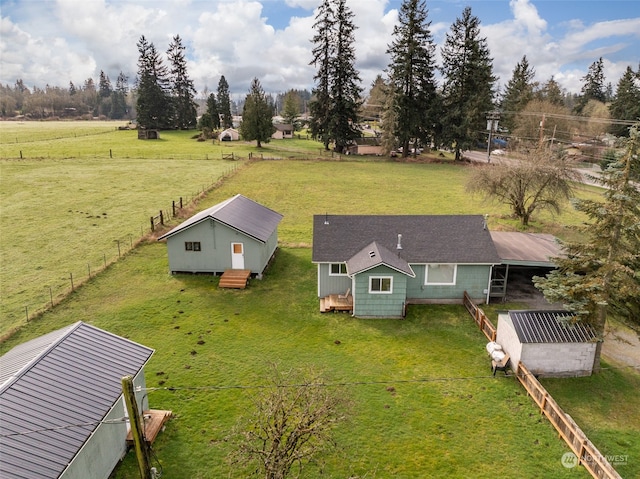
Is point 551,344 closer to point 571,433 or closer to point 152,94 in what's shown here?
point 571,433

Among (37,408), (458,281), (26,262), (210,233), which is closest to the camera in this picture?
(37,408)

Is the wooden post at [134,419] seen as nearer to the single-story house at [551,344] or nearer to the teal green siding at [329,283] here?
the single-story house at [551,344]

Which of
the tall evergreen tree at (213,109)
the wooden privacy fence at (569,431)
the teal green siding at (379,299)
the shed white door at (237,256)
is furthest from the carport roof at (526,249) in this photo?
the tall evergreen tree at (213,109)

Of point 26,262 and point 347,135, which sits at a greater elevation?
point 347,135

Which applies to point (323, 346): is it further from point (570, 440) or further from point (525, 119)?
point (525, 119)

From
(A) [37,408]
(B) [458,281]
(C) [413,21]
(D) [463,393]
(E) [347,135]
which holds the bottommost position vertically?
(D) [463,393]

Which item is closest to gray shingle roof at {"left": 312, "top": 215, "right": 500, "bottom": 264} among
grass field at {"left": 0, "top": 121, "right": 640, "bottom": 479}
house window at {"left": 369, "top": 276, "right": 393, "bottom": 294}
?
house window at {"left": 369, "top": 276, "right": 393, "bottom": 294}

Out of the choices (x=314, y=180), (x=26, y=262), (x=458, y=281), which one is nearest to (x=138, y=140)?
(x=314, y=180)
